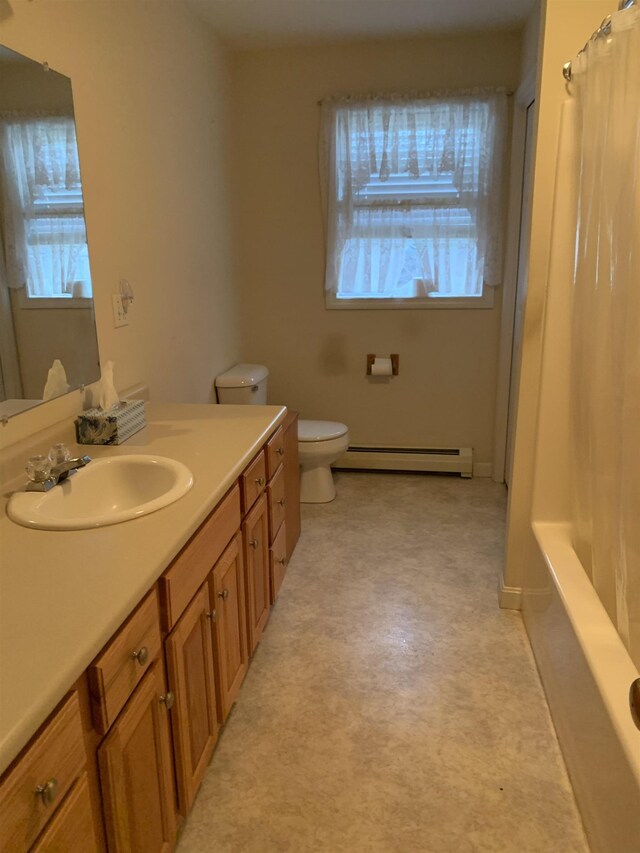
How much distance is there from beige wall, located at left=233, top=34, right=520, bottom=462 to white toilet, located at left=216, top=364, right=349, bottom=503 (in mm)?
386

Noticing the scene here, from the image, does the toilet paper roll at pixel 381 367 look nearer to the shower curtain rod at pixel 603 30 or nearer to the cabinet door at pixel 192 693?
the shower curtain rod at pixel 603 30

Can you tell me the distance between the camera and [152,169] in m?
2.49

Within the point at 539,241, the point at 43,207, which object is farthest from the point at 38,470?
the point at 539,241

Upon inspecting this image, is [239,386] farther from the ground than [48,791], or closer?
farther from the ground

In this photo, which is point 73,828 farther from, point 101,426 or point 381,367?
point 381,367

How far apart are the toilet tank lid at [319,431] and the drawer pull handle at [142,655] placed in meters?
2.15

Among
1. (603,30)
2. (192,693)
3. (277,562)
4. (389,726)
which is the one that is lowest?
(389,726)

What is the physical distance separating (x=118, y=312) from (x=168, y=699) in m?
1.35

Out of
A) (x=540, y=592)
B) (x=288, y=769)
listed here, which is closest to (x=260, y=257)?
(x=540, y=592)

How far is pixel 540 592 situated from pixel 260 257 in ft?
8.26

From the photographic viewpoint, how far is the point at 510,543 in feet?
8.03

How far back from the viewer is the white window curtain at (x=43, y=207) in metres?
1.65


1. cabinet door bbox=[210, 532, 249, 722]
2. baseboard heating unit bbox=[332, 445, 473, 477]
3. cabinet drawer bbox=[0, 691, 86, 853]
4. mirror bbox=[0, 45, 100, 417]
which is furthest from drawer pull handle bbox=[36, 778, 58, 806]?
baseboard heating unit bbox=[332, 445, 473, 477]

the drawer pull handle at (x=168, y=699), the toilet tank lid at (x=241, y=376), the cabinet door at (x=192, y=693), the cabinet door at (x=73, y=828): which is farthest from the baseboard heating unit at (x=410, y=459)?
the cabinet door at (x=73, y=828)
